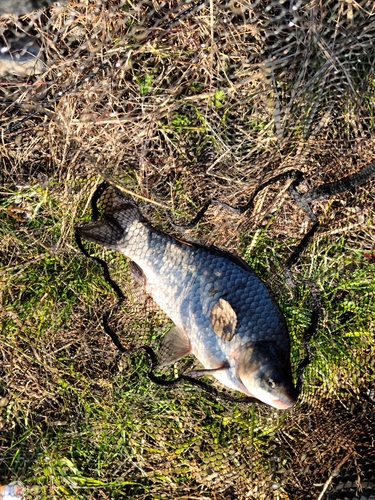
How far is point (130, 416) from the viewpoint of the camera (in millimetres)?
2693

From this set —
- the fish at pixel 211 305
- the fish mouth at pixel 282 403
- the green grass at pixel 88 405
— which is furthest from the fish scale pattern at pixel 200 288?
the green grass at pixel 88 405

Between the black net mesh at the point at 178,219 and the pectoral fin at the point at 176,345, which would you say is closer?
the pectoral fin at the point at 176,345

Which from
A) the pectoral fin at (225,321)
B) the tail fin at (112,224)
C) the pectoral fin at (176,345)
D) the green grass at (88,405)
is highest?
the pectoral fin at (225,321)

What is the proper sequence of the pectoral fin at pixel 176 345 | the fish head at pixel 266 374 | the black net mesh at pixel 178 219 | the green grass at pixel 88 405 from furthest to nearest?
the green grass at pixel 88 405 → the black net mesh at pixel 178 219 → the pectoral fin at pixel 176 345 → the fish head at pixel 266 374

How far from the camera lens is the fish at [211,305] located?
2045 mm

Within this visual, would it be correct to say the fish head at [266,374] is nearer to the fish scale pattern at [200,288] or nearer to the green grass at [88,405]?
the fish scale pattern at [200,288]

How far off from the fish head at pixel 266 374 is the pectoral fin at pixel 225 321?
0.08 metres

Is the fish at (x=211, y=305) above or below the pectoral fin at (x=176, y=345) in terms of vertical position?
above

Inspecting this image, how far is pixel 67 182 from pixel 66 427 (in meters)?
1.13

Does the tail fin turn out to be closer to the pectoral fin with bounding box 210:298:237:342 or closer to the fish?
the fish

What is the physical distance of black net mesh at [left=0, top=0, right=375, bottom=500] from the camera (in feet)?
8.00

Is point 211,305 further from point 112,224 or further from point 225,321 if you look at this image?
point 112,224

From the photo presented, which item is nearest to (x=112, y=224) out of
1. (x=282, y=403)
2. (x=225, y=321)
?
(x=225, y=321)

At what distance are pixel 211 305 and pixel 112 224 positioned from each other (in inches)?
20.4
